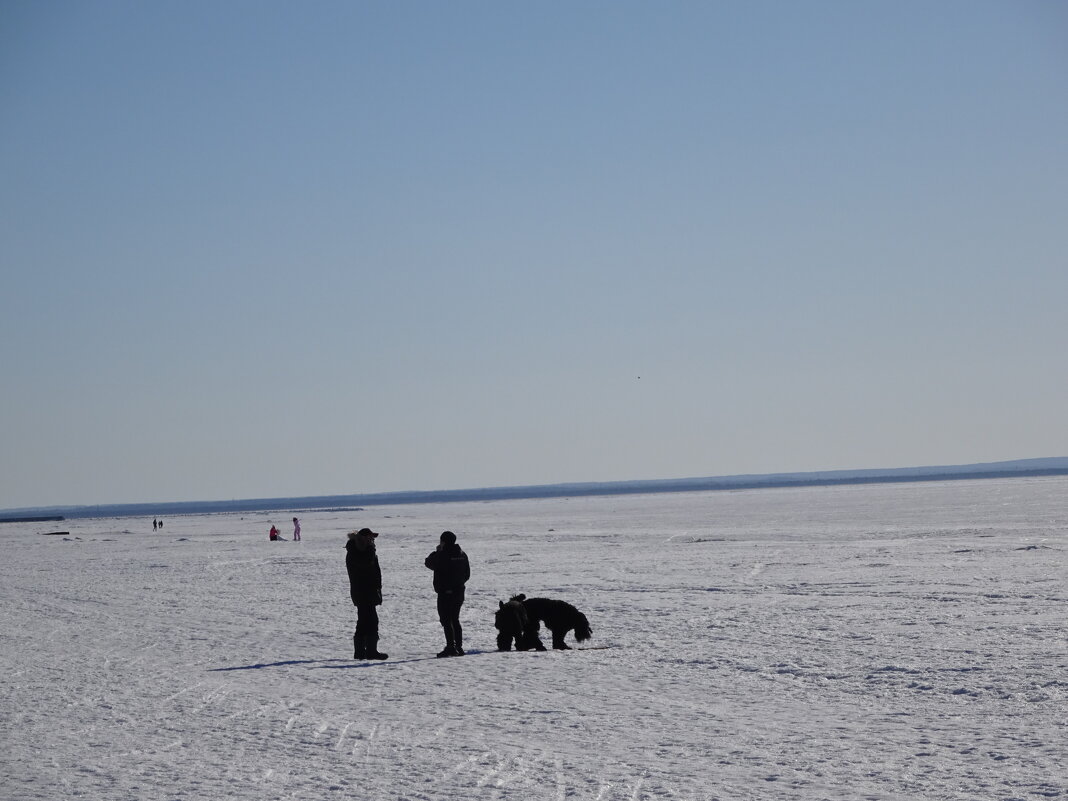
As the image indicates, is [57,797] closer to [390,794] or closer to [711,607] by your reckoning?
[390,794]

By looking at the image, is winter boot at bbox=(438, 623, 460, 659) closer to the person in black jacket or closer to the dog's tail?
the person in black jacket

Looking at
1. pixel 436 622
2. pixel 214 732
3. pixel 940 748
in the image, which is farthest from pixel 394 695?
pixel 436 622

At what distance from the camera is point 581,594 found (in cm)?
1798

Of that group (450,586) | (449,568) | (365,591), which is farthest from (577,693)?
(365,591)

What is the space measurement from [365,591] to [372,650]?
662mm

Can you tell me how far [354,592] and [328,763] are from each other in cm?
505

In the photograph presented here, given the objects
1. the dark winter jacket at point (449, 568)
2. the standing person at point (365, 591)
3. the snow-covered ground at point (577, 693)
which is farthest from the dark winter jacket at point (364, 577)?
the snow-covered ground at point (577, 693)

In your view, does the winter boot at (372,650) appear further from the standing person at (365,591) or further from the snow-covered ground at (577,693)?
the snow-covered ground at (577,693)

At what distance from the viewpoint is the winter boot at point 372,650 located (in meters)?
11.8

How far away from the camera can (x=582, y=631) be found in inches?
503

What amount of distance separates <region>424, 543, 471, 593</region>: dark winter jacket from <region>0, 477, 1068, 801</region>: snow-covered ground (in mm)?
817

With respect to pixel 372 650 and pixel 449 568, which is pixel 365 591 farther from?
pixel 449 568

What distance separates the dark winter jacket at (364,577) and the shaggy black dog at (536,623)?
1.49 metres

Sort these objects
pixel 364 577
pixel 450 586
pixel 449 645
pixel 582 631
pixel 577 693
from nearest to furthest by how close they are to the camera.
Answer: pixel 577 693, pixel 449 645, pixel 364 577, pixel 450 586, pixel 582 631
